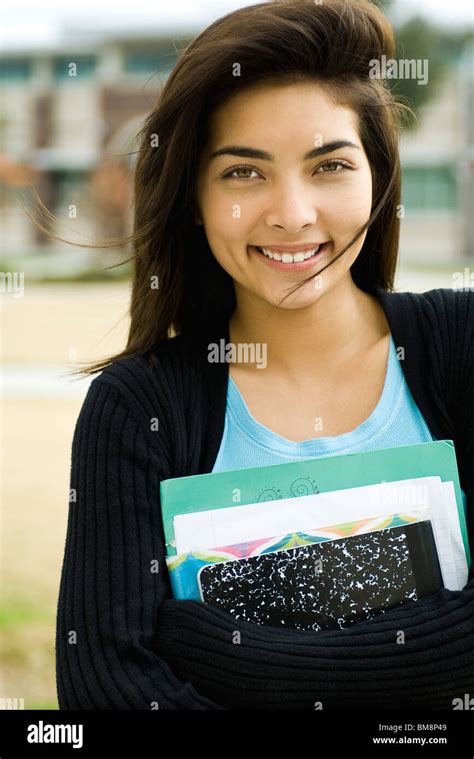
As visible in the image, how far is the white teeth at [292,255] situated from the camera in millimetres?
1674

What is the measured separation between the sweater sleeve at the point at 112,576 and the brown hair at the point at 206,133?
230mm

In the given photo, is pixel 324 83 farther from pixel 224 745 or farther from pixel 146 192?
pixel 224 745

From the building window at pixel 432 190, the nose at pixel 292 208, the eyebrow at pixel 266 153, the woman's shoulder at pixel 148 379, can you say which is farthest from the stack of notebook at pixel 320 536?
the building window at pixel 432 190

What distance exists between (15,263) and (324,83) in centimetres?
2512

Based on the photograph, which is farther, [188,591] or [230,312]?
[230,312]

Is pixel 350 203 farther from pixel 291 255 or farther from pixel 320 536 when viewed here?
pixel 320 536

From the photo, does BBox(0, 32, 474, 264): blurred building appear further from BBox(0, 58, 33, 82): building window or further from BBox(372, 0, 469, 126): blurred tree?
BBox(372, 0, 469, 126): blurred tree

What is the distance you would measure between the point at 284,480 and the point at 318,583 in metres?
0.17

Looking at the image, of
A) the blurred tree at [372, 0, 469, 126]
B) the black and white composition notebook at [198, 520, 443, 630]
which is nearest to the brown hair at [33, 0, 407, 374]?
the black and white composition notebook at [198, 520, 443, 630]

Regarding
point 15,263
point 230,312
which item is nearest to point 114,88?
point 15,263

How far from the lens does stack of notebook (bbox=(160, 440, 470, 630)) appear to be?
1595 millimetres

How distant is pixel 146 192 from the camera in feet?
6.02

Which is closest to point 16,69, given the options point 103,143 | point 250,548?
point 103,143

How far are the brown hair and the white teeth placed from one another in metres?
0.05
